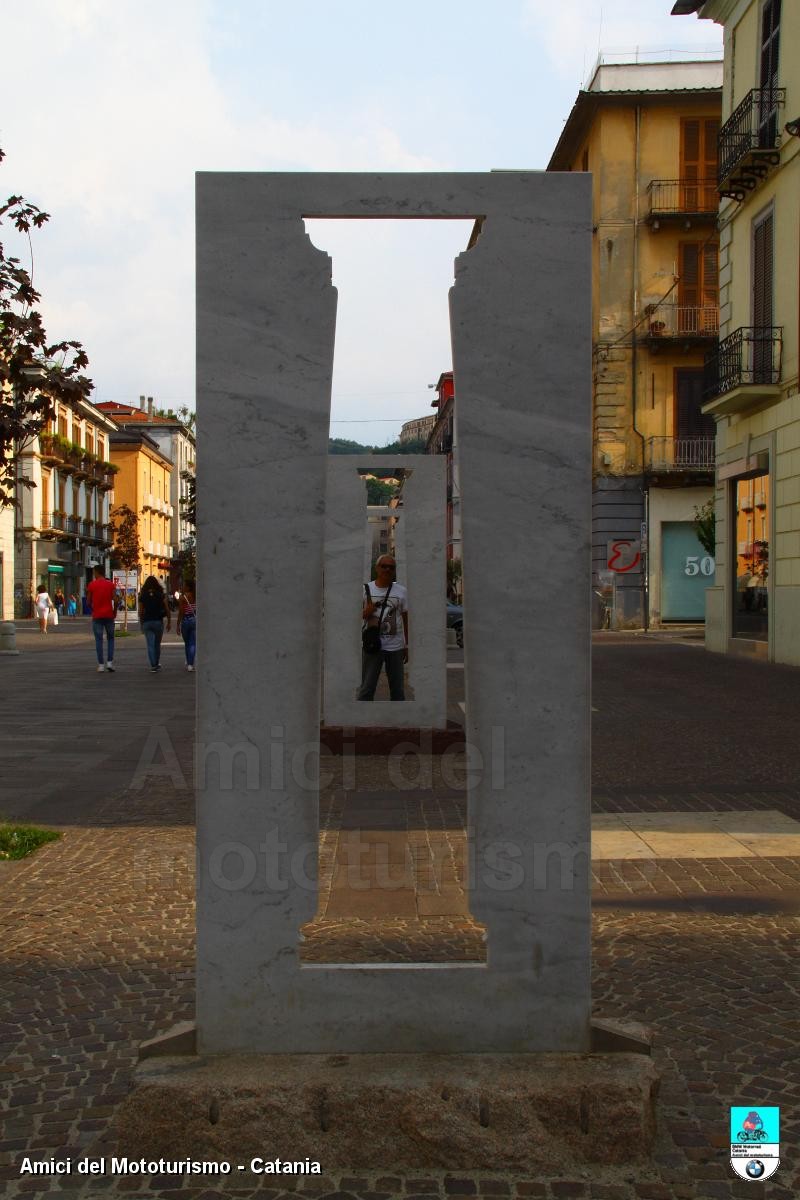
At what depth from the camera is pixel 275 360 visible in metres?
2.95

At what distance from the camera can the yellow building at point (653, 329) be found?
35906 millimetres

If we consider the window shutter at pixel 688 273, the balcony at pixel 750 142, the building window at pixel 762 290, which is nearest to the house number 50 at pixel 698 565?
the window shutter at pixel 688 273

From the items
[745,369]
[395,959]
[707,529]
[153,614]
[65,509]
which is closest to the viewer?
[395,959]

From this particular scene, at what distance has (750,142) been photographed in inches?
837

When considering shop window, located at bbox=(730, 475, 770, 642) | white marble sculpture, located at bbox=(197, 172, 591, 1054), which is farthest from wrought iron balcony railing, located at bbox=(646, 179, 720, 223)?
white marble sculpture, located at bbox=(197, 172, 591, 1054)

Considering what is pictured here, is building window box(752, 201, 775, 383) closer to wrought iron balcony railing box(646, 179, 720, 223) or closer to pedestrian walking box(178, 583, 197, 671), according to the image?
pedestrian walking box(178, 583, 197, 671)

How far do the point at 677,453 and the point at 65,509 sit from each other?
36.6m

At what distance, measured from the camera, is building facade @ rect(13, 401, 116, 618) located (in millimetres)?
55812

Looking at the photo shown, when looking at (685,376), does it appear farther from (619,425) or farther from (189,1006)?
(189,1006)

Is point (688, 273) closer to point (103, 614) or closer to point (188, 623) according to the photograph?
point (188, 623)

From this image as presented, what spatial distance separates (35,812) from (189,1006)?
3.78 metres

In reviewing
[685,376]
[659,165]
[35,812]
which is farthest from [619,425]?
[35,812]

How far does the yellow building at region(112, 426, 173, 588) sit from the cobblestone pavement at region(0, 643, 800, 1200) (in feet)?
235

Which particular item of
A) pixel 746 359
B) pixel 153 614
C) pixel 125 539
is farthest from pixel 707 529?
pixel 125 539
